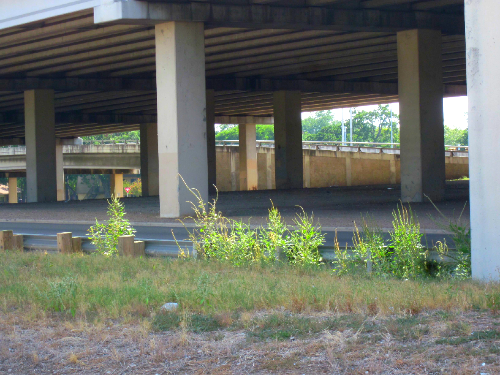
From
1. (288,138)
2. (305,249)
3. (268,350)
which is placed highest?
(288,138)

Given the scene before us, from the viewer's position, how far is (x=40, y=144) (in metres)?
34.9

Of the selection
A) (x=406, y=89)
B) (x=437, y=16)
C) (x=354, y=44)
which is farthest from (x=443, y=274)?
(x=354, y=44)

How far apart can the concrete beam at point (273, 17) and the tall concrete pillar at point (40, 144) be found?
17162mm

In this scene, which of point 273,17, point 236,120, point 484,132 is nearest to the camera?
point 484,132

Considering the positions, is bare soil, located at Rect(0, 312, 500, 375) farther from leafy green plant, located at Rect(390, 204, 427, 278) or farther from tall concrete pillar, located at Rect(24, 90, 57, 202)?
tall concrete pillar, located at Rect(24, 90, 57, 202)

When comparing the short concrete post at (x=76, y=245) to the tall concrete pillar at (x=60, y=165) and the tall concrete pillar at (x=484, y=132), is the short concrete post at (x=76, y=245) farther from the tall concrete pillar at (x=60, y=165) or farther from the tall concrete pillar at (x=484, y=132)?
the tall concrete pillar at (x=60, y=165)

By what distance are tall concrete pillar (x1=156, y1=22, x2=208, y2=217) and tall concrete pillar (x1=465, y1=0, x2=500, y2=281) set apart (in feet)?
39.9

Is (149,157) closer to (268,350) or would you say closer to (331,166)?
(331,166)

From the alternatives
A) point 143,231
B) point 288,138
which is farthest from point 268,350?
point 288,138

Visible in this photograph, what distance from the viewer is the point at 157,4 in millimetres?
19141

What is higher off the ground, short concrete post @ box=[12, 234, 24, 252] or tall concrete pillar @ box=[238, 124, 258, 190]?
tall concrete pillar @ box=[238, 124, 258, 190]

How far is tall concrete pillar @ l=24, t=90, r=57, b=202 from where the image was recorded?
114 feet

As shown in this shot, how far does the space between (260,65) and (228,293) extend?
90.1 feet

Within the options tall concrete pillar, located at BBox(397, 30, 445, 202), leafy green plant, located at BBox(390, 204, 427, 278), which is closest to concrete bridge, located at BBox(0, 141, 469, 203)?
tall concrete pillar, located at BBox(397, 30, 445, 202)
